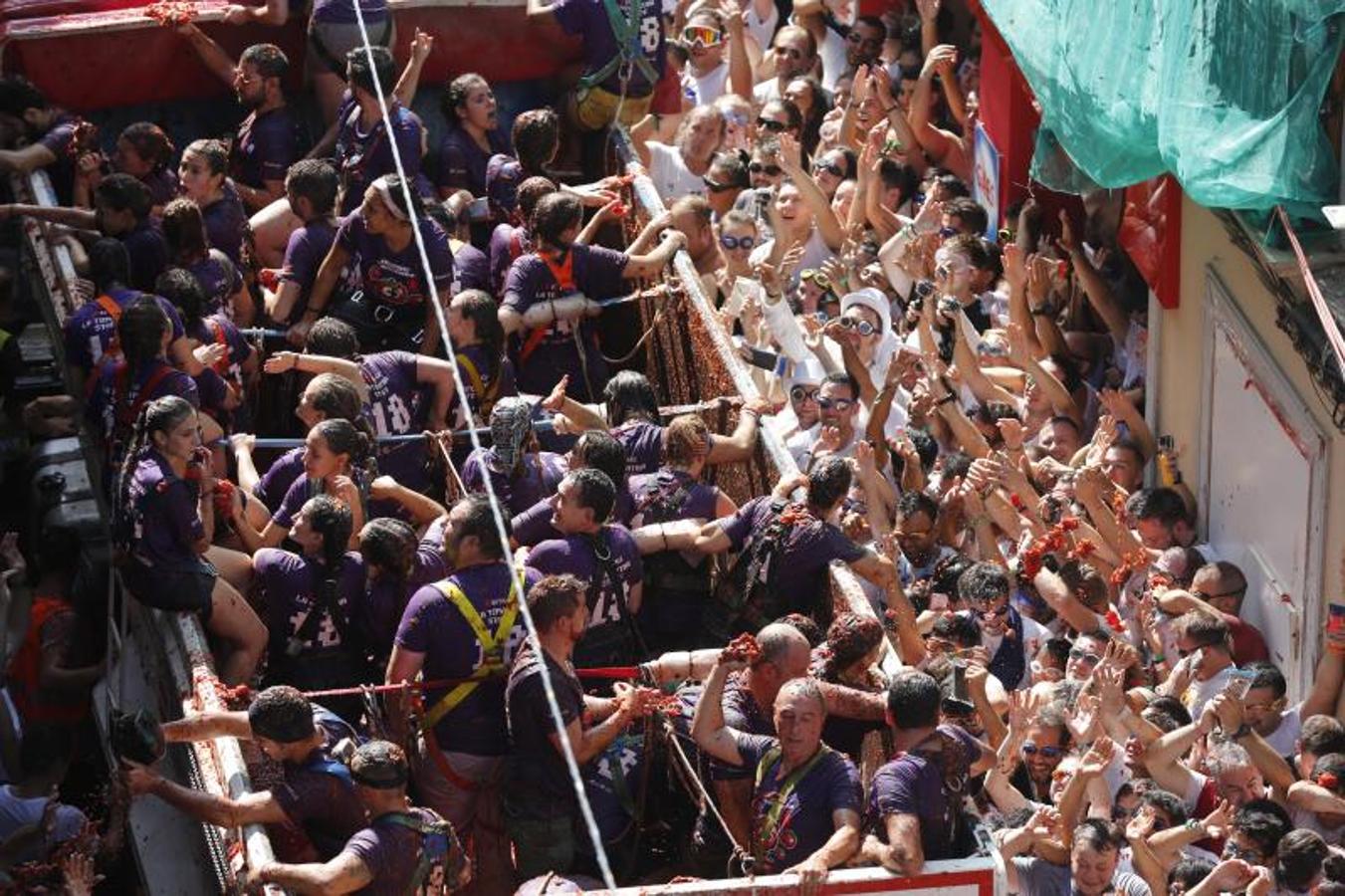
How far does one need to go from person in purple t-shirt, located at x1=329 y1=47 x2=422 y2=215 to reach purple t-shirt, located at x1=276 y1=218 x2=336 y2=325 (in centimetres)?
66

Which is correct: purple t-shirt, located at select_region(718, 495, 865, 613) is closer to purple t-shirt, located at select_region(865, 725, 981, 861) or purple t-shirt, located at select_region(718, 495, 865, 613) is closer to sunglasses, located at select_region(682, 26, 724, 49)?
purple t-shirt, located at select_region(865, 725, 981, 861)

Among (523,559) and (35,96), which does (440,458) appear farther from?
(35,96)

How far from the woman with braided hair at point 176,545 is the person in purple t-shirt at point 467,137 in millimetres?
3984

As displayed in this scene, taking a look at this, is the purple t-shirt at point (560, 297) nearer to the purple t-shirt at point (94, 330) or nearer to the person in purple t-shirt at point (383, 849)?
the purple t-shirt at point (94, 330)

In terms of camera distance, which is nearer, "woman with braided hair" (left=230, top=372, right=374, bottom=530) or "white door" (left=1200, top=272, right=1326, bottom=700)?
"woman with braided hair" (left=230, top=372, right=374, bottom=530)

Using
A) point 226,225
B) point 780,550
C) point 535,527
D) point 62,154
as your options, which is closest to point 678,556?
point 780,550

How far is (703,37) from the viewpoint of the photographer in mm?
16391

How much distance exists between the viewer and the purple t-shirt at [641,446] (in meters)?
10.8

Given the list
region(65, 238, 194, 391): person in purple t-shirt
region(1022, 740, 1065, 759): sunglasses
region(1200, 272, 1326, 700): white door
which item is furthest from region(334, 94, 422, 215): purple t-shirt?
region(1022, 740, 1065, 759): sunglasses

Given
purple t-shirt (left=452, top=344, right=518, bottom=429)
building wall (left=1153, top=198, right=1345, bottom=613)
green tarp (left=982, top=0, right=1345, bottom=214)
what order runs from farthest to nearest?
purple t-shirt (left=452, top=344, right=518, bottom=429) → building wall (left=1153, top=198, right=1345, bottom=613) → green tarp (left=982, top=0, right=1345, bottom=214)

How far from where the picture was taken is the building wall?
10469 mm

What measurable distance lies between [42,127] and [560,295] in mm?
2913

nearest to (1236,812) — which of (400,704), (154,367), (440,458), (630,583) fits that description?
(630,583)

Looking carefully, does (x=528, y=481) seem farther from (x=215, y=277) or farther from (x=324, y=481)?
(x=215, y=277)
